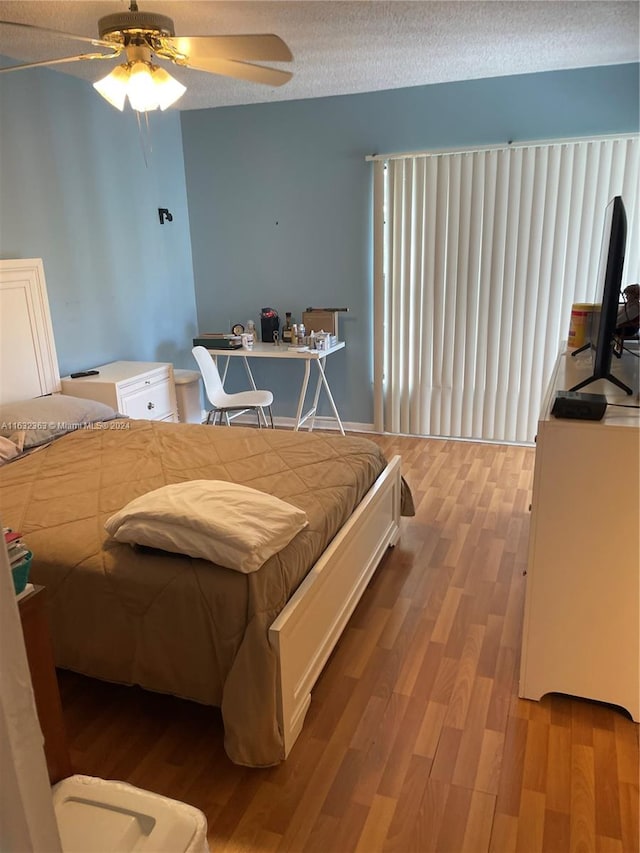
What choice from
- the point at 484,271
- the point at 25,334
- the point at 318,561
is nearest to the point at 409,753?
the point at 318,561

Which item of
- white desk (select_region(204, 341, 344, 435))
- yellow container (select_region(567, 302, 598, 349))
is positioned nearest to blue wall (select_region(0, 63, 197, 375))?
white desk (select_region(204, 341, 344, 435))

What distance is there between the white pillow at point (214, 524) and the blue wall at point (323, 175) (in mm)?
2975

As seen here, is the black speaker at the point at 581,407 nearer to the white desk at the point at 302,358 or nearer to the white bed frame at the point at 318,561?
the white bed frame at the point at 318,561

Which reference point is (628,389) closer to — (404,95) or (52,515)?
(52,515)

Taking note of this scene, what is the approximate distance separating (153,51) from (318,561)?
1.89 metres

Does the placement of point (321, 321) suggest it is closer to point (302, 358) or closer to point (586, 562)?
point (302, 358)

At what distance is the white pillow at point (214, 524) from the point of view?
1.78 metres

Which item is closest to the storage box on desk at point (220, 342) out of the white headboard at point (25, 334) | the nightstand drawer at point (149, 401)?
the nightstand drawer at point (149, 401)

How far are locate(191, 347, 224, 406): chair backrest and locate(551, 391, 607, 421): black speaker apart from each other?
286cm

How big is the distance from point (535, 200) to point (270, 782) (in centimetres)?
371

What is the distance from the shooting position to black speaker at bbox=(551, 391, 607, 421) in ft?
5.99

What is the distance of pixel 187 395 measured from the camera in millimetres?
4430

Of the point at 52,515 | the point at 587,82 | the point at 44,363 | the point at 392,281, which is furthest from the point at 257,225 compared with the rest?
the point at 52,515

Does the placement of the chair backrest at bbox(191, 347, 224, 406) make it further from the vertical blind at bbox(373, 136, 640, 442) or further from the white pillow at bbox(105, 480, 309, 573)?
the white pillow at bbox(105, 480, 309, 573)
